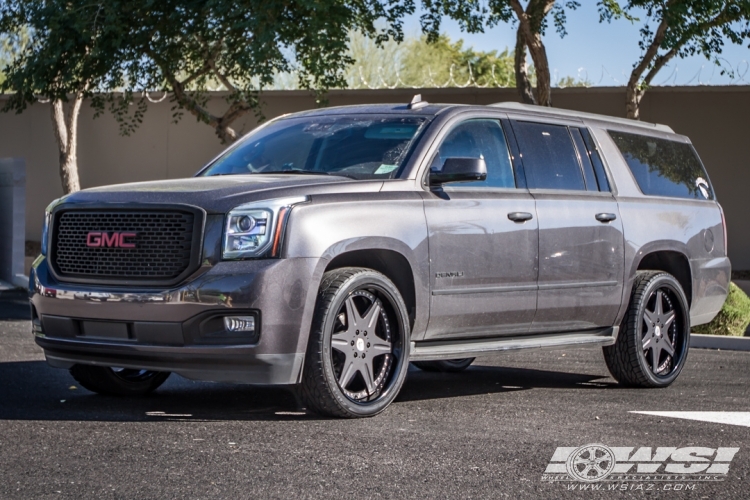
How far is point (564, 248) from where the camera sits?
790 centimetres

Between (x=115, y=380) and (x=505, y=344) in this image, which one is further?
(x=505, y=344)

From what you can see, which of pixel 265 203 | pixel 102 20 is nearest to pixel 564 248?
pixel 265 203

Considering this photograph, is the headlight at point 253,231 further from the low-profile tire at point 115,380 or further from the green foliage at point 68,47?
the green foliage at point 68,47

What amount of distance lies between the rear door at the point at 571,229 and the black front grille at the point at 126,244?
2.48m

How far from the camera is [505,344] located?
7652 millimetres

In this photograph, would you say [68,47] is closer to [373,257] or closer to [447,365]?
[447,365]

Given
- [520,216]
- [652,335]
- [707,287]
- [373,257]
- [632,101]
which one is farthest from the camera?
[632,101]

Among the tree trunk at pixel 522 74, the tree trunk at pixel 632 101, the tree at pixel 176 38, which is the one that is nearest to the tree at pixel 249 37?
the tree at pixel 176 38

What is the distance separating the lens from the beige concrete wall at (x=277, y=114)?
761 inches

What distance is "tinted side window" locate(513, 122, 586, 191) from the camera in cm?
798

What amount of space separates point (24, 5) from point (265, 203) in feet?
39.9

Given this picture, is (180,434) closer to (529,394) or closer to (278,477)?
(278,477)

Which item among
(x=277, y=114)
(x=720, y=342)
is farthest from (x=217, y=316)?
(x=277, y=114)

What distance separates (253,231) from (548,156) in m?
2.66
